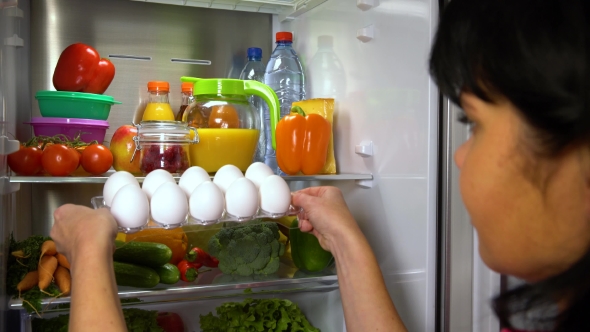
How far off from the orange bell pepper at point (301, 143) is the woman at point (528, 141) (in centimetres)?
75

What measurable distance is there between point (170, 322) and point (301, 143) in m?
0.65

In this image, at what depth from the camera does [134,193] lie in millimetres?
1041

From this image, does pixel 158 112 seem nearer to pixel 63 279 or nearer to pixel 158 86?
pixel 158 86

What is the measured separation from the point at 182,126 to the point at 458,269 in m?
0.67

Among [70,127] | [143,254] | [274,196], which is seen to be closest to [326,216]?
[274,196]

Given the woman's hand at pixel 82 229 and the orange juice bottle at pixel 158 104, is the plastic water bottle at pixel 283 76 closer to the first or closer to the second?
the orange juice bottle at pixel 158 104

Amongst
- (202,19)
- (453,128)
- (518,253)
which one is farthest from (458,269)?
(202,19)

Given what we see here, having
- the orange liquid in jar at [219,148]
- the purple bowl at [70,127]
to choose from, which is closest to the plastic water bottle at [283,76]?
the orange liquid in jar at [219,148]

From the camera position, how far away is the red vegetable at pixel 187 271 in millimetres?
1332

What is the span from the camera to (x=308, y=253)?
1.40 meters

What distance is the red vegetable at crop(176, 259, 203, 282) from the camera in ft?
4.37

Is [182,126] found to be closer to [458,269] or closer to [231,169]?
[231,169]

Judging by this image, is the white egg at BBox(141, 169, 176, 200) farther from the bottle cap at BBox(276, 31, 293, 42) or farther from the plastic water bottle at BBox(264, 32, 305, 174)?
the bottle cap at BBox(276, 31, 293, 42)

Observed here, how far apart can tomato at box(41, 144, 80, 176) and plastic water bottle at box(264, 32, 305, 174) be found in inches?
22.3
